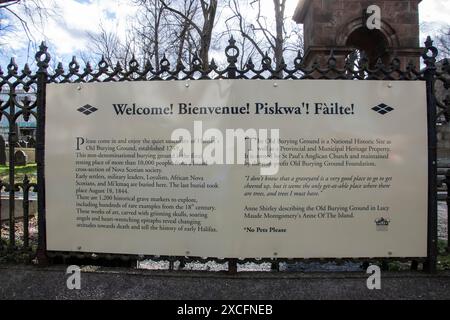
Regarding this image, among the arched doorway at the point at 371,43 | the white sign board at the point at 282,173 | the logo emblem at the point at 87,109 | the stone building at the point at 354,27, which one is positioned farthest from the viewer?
the arched doorway at the point at 371,43

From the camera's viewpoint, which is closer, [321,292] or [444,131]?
[321,292]

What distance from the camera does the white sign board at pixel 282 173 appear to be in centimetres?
338

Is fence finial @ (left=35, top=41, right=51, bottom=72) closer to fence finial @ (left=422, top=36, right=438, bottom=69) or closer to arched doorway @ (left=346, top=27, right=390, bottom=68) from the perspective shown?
fence finial @ (left=422, top=36, right=438, bottom=69)

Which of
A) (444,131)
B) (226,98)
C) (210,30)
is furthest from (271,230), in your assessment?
(210,30)

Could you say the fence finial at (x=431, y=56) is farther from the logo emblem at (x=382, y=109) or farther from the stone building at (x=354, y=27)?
the stone building at (x=354, y=27)

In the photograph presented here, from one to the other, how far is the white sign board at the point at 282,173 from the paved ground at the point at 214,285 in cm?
24

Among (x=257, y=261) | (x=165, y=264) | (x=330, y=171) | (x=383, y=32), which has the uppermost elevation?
(x=383, y=32)

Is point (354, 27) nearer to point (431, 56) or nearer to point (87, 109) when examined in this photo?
point (431, 56)

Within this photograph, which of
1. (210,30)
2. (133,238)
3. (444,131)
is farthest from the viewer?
(210,30)

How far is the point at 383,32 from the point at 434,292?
5.22 metres

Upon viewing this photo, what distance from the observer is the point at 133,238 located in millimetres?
3514

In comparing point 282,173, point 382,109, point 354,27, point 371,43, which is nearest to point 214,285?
point 282,173

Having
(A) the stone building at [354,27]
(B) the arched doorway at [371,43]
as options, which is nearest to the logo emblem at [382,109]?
(A) the stone building at [354,27]

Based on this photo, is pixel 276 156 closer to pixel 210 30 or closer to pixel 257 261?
pixel 257 261
